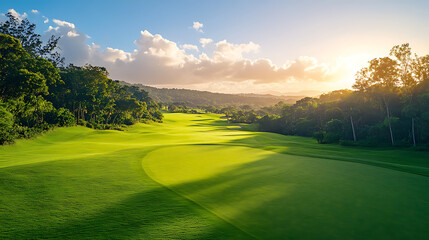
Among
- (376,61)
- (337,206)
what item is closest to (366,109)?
(376,61)

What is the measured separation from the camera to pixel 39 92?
37.2m

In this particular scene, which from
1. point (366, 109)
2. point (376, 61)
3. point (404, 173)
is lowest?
point (404, 173)

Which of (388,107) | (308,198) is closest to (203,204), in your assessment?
(308,198)

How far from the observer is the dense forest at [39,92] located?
28.9m

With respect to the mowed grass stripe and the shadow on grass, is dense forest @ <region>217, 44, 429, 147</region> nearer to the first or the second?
the mowed grass stripe

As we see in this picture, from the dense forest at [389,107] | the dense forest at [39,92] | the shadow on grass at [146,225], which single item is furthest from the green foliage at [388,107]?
the dense forest at [39,92]

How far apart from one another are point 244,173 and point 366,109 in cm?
3964

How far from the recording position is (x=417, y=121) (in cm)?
2920

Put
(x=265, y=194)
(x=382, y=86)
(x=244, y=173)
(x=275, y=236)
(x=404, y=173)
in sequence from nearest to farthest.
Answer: (x=275, y=236) < (x=265, y=194) < (x=244, y=173) < (x=404, y=173) < (x=382, y=86)

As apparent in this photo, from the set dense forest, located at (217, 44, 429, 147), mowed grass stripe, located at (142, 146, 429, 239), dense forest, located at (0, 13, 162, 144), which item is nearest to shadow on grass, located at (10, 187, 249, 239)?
mowed grass stripe, located at (142, 146, 429, 239)

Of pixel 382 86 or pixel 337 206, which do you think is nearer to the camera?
pixel 337 206

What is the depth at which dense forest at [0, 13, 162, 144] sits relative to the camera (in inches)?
1137

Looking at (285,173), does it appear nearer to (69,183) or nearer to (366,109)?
(69,183)

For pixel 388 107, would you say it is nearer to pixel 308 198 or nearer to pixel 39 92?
pixel 308 198
